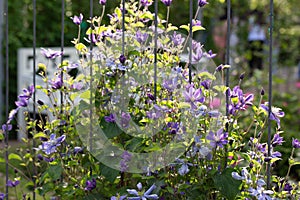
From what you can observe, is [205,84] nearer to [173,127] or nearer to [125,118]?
[173,127]

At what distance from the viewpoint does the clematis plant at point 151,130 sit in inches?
81.2

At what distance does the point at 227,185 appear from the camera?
2.00 meters

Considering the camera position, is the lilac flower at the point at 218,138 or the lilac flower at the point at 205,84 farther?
the lilac flower at the point at 205,84

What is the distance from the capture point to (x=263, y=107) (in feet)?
6.78

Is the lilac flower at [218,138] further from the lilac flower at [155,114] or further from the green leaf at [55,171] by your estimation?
the green leaf at [55,171]

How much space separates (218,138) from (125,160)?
354mm

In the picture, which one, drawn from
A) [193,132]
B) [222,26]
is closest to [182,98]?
[193,132]

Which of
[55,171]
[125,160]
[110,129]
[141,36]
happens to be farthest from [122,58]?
[55,171]

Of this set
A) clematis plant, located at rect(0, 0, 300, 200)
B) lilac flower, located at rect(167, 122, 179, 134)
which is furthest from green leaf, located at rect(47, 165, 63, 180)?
lilac flower, located at rect(167, 122, 179, 134)

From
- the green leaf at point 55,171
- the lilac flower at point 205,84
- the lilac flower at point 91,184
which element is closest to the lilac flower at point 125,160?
the lilac flower at point 91,184

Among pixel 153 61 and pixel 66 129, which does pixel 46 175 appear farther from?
pixel 153 61

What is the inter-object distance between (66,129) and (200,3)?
68 cm

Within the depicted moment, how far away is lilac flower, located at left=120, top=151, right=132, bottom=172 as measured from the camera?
2117 millimetres

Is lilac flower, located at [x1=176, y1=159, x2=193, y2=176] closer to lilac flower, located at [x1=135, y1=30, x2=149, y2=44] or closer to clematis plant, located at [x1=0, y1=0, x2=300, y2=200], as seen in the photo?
clematis plant, located at [x1=0, y1=0, x2=300, y2=200]
